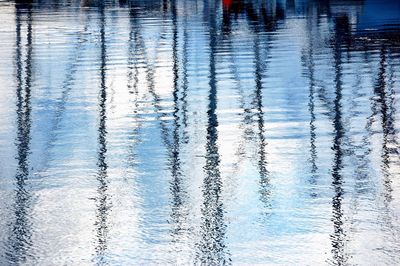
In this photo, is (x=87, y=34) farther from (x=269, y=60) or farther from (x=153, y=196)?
(x=153, y=196)

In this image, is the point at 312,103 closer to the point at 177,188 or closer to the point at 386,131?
the point at 386,131

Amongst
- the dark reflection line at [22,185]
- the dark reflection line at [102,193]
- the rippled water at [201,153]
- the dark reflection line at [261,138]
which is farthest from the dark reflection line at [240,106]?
the dark reflection line at [22,185]

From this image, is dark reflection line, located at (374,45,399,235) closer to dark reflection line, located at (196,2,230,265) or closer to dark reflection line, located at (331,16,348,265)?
dark reflection line, located at (331,16,348,265)

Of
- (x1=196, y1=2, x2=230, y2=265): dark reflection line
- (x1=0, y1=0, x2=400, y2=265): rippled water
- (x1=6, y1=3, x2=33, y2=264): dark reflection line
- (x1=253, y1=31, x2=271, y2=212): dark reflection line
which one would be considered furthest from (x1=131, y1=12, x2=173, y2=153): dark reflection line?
(x1=6, y1=3, x2=33, y2=264): dark reflection line

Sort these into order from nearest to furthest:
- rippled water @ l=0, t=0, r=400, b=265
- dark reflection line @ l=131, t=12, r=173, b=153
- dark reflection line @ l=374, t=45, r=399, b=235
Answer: rippled water @ l=0, t=0, r=400, b=265
dark reflection line @ l=374, t=45, r=399, b=235
dark reflection line @ l=131, t=12, r=173, b=153

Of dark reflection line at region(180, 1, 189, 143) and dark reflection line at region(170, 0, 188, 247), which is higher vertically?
dark reflection line at region(180, 1, 189, 143)

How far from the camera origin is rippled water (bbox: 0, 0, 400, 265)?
8.06m

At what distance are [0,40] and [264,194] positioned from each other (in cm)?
2016

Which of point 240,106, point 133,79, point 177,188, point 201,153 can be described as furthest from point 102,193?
point 133,79

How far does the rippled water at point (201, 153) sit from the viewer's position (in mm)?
8062

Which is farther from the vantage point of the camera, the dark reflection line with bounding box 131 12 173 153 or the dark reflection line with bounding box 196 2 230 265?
the dark reflection line with bounding box 131 12 173 153

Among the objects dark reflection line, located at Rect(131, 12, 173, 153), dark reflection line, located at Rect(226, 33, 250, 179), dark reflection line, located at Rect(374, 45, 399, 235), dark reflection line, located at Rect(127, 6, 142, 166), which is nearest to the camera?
dark reflection line, located at Rect(374, 45, 399, 235)

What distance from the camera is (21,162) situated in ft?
38.0

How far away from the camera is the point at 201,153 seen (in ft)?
39.2
